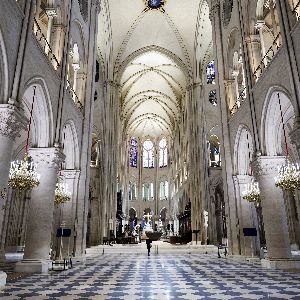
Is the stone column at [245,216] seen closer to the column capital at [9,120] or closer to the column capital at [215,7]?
the column capital at [215,7]

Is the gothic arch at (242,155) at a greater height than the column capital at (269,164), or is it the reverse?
the gothic arch at (242,155)

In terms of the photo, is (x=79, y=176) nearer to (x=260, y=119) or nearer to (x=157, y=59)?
(x=260, y=119)

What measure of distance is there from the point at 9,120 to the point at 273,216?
908cm

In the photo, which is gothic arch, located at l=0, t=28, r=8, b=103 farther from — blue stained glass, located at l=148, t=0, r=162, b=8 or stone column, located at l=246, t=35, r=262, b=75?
blue stained glass, located at l=148, t=0, r=162, b=8

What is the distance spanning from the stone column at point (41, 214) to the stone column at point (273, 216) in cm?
729

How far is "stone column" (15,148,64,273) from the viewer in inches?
377

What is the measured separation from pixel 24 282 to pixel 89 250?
11.7 m

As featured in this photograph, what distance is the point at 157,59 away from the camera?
107 feet

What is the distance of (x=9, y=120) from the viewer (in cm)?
731

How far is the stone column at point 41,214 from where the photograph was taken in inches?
377

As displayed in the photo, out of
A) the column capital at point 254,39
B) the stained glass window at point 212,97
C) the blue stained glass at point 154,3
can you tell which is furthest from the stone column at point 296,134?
the blue stained glass at point 154,3

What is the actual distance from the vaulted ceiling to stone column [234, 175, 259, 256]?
53.2 feet

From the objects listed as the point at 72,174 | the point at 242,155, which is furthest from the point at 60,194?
the point at 242,155

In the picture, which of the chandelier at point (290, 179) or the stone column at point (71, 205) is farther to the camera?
the stone column at point (71, 205)
